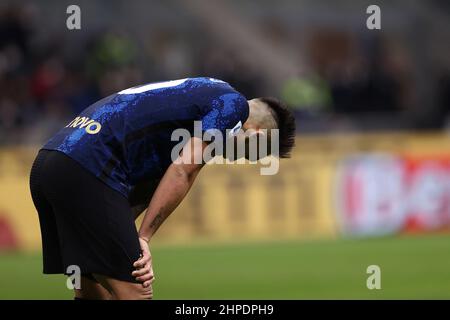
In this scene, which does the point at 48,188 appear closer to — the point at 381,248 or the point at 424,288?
the point at 424,288

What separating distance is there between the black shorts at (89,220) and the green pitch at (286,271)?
478cm

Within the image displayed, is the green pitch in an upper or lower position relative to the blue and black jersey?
lower

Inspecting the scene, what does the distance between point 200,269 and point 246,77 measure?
26.3 feet

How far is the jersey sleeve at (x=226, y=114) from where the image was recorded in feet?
20.8

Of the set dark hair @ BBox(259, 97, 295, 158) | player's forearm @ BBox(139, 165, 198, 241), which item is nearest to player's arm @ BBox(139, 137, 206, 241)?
player's forearm @ BBox(139, 165, 198, 241)

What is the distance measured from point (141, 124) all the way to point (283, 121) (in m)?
0.90

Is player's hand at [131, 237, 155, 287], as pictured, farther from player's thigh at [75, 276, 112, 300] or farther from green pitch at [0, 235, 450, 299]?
green pitch at [0, 235, 450, 299]

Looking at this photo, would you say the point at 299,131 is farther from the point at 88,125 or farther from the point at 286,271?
the point at 88,125

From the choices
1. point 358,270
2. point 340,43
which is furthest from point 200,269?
point 340,43

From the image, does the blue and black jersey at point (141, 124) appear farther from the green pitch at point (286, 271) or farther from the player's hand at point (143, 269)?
the green pitch at point (286, 271)

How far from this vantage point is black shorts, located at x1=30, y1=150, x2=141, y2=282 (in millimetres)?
6324

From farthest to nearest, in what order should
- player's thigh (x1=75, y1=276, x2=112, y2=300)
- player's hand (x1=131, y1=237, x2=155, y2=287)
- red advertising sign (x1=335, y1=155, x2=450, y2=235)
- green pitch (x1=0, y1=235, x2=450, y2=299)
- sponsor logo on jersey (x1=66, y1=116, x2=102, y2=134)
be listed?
red advertising sign (x1=335, y1=155, x2=450, y2=235)
green pitch (x1=0, y1=235, x2=450, y2=299)
player's thigh (x1=75, y1=276, x2=112, y2=300)
sponsor logo on jersey (x1=66, y1=116, x2=102, y2=134)
player's hand (x1=131, y1=237, x2=155, y2=287)

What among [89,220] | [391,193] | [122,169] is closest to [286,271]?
[391,193]

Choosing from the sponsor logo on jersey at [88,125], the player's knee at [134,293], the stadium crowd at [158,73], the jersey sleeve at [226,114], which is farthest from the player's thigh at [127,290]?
the stadium crowd at [158,73]
